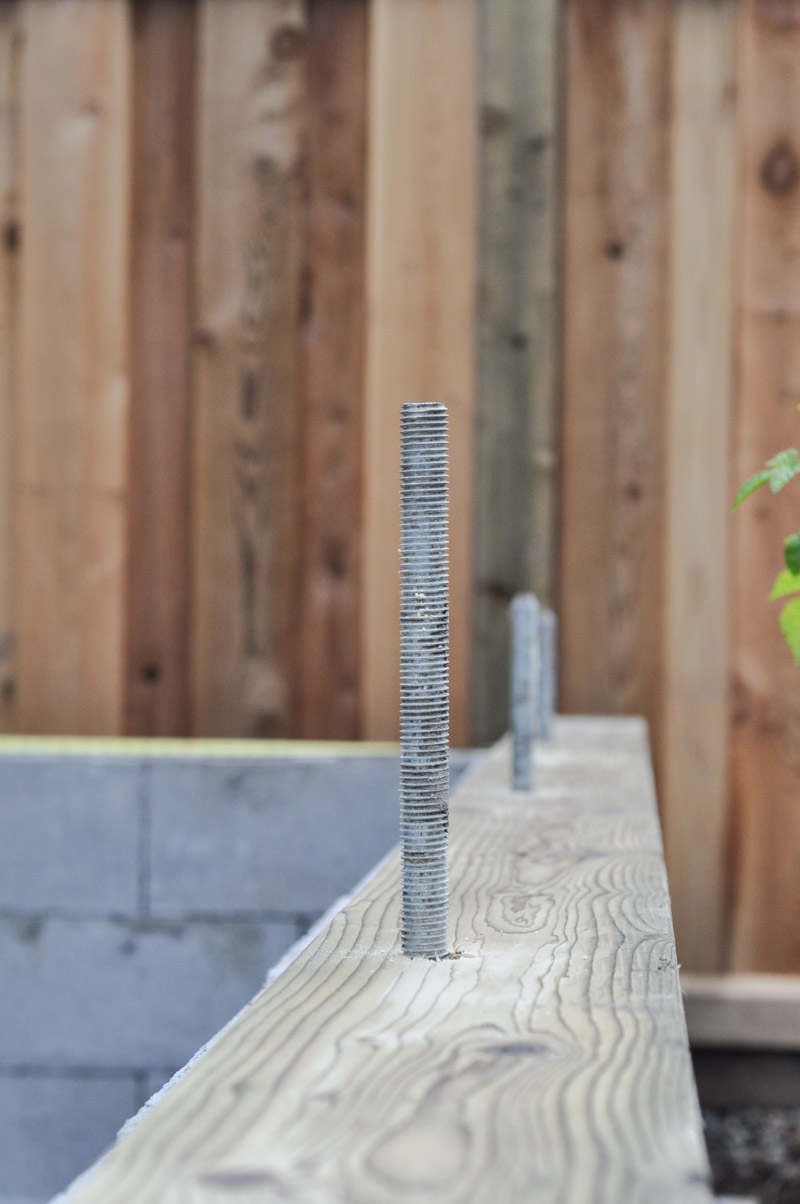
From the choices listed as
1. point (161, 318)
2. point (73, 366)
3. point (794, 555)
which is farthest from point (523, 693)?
point (73, 366)

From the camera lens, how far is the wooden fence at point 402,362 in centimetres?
385

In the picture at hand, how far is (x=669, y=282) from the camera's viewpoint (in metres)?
3.86

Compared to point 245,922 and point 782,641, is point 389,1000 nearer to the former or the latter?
point 245,922

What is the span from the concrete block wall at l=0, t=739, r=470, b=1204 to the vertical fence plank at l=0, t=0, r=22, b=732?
66 centimetres

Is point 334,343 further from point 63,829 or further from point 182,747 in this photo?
point 63,829

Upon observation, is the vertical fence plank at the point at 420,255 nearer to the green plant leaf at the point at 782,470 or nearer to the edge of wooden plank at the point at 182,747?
the edge of wooden plank at the point at 182,747

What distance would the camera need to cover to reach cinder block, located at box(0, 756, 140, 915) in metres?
3.46

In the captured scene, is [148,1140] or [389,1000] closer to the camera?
[148,1140]

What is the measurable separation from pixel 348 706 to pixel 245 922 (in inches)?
33.3

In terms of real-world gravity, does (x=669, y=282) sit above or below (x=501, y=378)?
above

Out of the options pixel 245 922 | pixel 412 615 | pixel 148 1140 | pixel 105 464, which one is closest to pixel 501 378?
pixel 105 464

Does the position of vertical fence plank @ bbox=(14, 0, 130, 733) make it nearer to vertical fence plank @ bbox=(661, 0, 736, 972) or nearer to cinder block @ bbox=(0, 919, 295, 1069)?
cinder block @ bbox=(0, 919, 295, 1069)

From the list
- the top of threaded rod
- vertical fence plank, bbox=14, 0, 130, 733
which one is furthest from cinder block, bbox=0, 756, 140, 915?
the top of threaded rod

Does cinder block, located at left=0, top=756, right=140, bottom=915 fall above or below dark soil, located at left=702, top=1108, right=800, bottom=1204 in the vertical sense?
above
